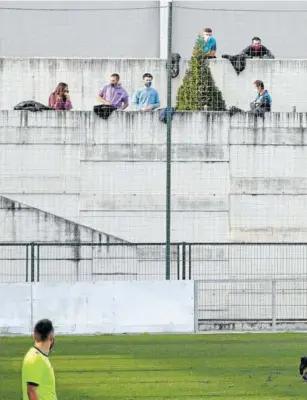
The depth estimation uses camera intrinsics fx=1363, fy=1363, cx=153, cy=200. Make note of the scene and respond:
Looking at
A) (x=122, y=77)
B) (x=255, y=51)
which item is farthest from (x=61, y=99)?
(x=255, y=51)

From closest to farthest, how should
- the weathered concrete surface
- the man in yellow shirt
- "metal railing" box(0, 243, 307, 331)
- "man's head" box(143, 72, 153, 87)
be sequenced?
the man in yellow shirt < "metal railing" box(0, 243, 307, 331) < the weathered concrete surface < "man's head" box(143, 72, 153, 87)

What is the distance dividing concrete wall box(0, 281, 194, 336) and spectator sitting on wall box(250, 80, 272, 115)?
6624mm

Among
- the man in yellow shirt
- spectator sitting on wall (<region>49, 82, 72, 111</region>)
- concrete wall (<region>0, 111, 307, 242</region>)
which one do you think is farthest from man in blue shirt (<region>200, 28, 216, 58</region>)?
the man in yellow shirt

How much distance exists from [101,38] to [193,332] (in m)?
10.5

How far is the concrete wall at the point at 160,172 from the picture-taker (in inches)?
1304

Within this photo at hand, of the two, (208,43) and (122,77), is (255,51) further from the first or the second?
(122,77)

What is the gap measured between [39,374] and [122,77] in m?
23.4

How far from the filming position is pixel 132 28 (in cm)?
3694

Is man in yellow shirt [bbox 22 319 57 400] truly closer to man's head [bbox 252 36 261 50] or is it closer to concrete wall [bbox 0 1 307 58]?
man's head [bbox 252 36 261 50]

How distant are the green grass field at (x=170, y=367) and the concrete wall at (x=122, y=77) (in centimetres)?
831

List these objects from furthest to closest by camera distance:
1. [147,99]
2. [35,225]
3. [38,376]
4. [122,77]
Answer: [122,77]
[147,99]
[35,225]
[38,376]

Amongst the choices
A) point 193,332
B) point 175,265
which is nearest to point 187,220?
point 175,265

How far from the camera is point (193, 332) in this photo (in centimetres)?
2945

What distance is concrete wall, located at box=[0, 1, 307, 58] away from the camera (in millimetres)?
36438
